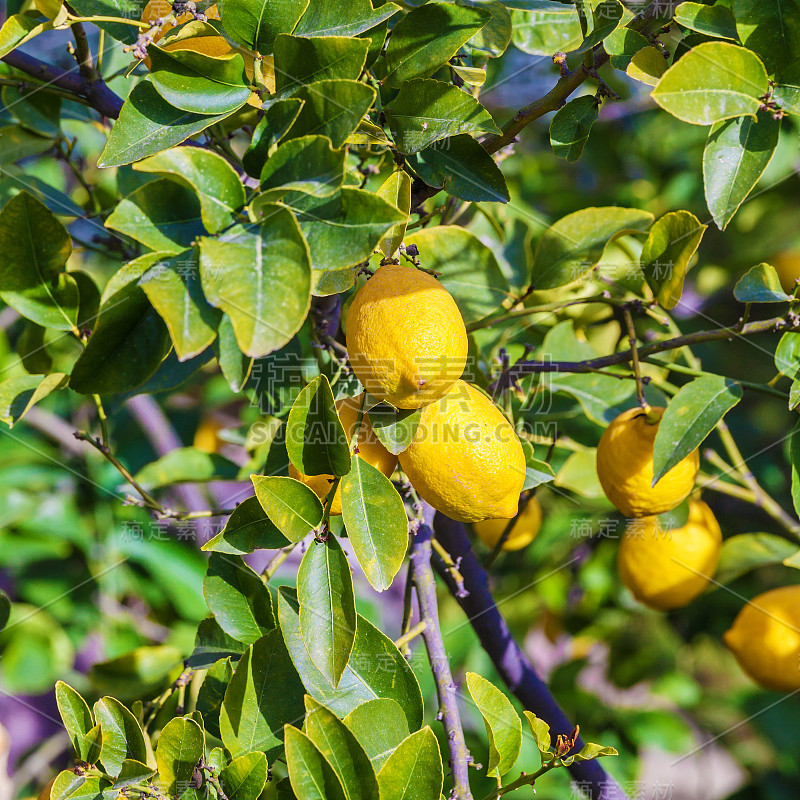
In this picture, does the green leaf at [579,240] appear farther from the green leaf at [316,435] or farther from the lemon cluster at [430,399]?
the green leaf at [316,435]

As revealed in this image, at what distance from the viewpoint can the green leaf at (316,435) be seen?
1.58 ft

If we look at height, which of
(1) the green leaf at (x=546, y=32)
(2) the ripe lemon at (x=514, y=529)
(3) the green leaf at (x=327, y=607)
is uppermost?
(1) the green leaf at (x=546, y=32)

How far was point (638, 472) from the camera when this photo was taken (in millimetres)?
682

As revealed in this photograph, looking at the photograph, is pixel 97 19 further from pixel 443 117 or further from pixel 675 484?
pixel 675 484

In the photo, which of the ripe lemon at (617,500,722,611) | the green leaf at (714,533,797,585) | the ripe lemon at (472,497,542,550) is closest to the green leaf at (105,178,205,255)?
the ripe lemon at (472,497,542,550)

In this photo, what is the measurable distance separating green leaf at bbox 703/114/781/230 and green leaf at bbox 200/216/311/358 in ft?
1.07

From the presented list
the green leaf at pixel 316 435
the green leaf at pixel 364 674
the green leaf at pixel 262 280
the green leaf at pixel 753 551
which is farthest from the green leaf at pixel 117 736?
the green leaf at pixel 753 551

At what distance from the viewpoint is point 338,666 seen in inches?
19.0

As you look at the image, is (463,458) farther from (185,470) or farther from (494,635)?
(185,470)

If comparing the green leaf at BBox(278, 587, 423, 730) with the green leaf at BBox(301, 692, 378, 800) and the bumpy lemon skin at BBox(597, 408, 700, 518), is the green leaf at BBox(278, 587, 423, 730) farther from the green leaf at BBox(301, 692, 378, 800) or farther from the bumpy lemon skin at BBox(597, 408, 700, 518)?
the bumpy lemon skin at BBox(597, 408, 700, 518)

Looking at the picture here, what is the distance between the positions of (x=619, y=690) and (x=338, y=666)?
3.05 feet

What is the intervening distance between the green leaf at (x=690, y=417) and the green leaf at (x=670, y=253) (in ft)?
0.26

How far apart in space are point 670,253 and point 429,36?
0.28m

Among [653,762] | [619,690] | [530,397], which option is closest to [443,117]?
[530,397]
